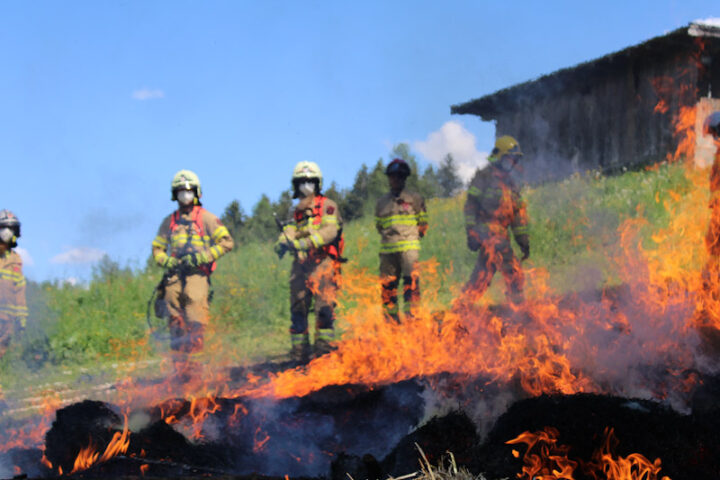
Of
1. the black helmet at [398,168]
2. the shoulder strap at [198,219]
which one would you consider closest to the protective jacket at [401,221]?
the black helmet at [398,168]

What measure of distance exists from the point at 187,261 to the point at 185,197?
0.83 m

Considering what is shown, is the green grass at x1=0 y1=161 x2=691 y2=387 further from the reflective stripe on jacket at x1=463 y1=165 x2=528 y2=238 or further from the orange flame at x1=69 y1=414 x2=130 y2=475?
the orange flame at x1=69 y1=414 x2=130 y2=475

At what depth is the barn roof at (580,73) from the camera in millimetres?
13930

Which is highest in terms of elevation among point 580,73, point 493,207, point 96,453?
point 580,73

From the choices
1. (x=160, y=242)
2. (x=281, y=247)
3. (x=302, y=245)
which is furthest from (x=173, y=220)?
(x=302, y=245)

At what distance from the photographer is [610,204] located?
40.2 ft

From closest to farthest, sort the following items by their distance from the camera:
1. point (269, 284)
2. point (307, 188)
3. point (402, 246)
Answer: point (307, 188), point (402, 246), point (269, 284)

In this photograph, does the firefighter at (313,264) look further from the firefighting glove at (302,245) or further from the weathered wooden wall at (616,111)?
the weathered wooden wall at (616,111)

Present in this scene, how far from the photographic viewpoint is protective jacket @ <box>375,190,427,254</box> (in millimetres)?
7969

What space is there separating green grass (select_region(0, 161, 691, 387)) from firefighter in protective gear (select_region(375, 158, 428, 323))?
3.16 ft

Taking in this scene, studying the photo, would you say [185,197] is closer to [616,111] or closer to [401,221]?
[401,221]

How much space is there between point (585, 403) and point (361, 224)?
14.6 m

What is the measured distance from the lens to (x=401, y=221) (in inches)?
314

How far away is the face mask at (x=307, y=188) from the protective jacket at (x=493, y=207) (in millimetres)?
2180
